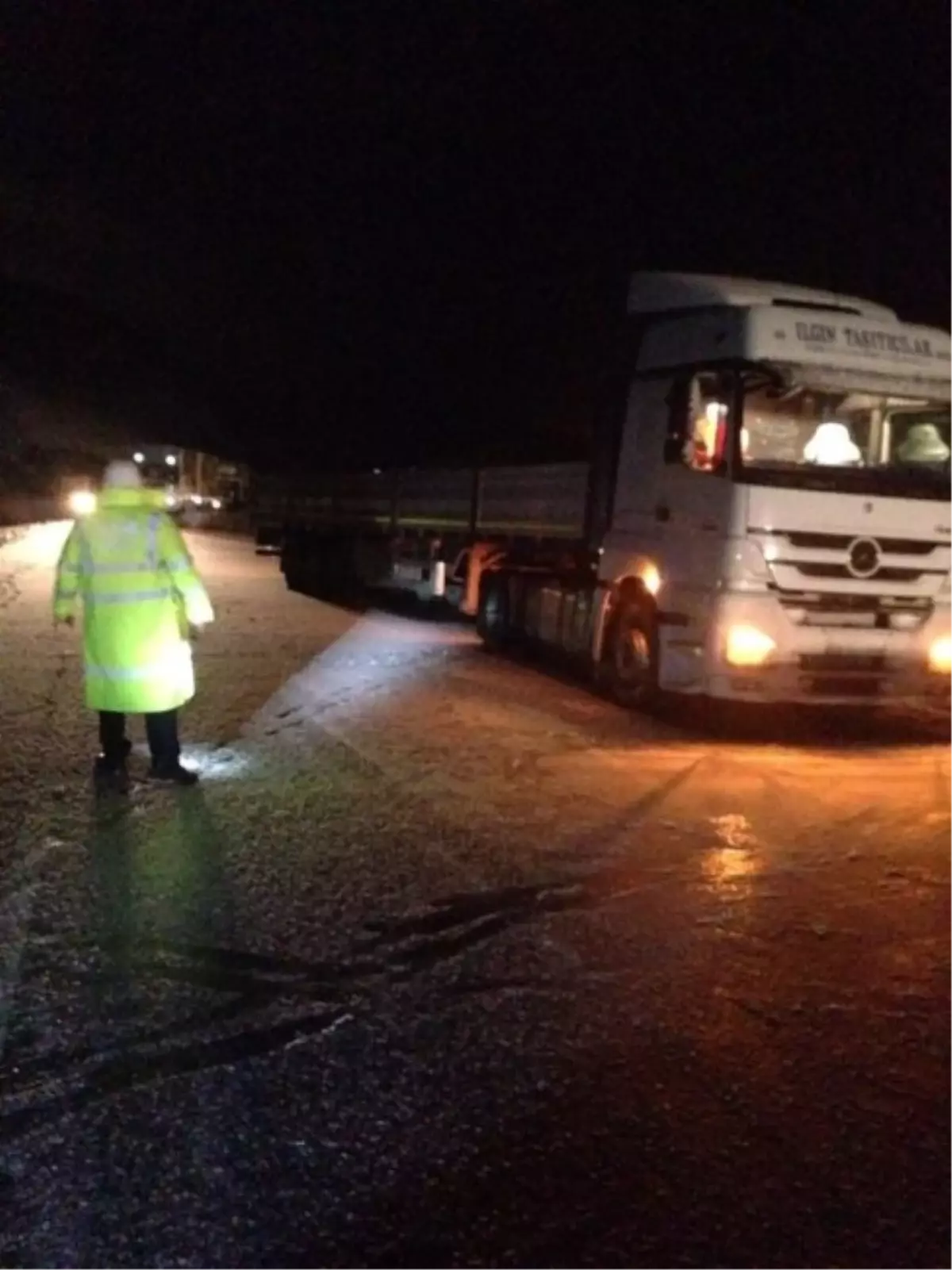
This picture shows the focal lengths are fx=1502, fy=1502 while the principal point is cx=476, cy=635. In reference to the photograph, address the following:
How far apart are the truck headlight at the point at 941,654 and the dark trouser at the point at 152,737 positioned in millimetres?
5595

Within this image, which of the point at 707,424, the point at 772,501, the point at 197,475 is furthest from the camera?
the point at 197,475

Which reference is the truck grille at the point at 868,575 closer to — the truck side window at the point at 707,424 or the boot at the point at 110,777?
the truck side window at the point at 707,424

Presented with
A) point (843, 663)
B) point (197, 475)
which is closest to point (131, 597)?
point (843, 663)

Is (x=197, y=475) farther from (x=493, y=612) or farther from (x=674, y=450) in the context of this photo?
(x=674, y=450)

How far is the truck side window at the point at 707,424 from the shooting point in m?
10.7

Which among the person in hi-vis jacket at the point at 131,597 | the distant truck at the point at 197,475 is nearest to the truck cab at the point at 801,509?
the person in hi-vis jacket at the point at 131,597

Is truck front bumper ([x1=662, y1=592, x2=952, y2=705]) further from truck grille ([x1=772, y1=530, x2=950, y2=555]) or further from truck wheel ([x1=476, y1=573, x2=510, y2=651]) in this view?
truck wheel ([x1=476, y1=573, x2=510, y2=651])

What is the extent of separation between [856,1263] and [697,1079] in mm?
1076

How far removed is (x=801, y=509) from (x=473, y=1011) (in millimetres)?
6143

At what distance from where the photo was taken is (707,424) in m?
10.9

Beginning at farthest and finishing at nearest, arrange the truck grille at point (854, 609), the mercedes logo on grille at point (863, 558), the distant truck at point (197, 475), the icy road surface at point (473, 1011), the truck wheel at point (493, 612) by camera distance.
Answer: the distant truck at point (197, 475) → the truck wheel at point (493, 612) → the mercedes logo on grille at point (863, 558) → the truck grille at point (854, 609) → the icy road surface at point (473, 1011)

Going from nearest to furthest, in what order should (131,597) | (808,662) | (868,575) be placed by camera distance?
1. (131,597)
2. (808,662)
3. (868,575)

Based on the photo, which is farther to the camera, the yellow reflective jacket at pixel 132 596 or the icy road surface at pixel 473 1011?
the yellow reflective jacket at pixel 132 596

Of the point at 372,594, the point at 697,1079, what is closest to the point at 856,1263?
the point at 697,1079
